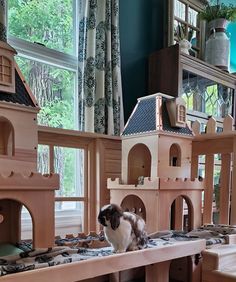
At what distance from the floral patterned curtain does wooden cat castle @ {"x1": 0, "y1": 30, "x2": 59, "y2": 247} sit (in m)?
0.61

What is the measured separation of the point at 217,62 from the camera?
2.04 m

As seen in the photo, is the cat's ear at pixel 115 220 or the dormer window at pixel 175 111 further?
the dormer window at pixel 175 111

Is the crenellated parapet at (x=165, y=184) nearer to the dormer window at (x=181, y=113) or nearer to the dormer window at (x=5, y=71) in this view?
the dormer window at (x=181, y=113)

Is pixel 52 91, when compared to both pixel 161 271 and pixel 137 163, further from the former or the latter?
pixel 161 271

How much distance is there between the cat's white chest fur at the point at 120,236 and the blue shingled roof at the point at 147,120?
440 mm

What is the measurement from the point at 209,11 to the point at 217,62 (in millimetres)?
371

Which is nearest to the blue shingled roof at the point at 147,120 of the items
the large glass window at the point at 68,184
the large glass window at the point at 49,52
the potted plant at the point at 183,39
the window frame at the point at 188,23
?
the large glass window at the point at 68,184

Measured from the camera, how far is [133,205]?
1.34m

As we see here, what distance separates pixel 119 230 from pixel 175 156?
22.0 inches

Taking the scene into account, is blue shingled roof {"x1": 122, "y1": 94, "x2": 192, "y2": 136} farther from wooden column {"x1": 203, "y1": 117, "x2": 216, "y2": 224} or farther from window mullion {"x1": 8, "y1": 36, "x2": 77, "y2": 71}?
window mullion {"x1": 8, "y1": 36, "x2": 77, "y2": 71}

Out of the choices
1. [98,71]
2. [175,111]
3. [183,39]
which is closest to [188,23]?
[183,39]

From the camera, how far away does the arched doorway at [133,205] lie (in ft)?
4.31

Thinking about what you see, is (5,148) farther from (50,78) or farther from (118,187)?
(50,78)

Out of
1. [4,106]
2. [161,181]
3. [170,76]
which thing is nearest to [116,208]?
[161,181]
